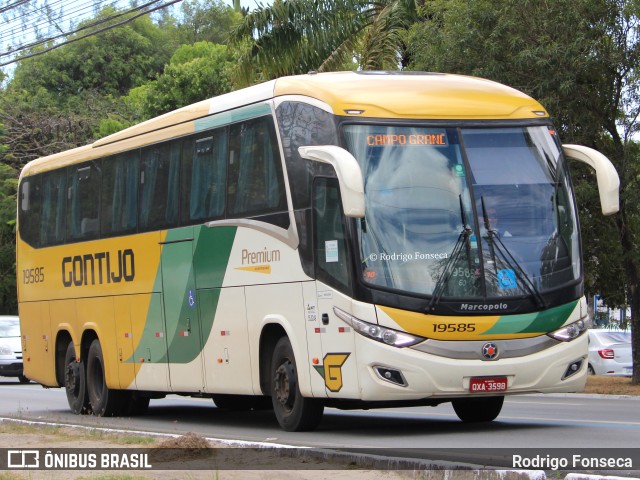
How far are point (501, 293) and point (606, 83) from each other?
1134cm

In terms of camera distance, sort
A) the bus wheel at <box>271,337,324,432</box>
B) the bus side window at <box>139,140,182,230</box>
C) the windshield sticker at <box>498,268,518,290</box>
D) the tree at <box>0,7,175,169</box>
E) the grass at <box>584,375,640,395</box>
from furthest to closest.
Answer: the tree at <box>0,7,175,169</box> < the grass at <box>584,375,640,395</box> < the bus side window at <box>139,140,182,230</box> < the bus wheel at <box>271,337,324,432</box> < the windshield sticker at <box>498,268,518,290</box>

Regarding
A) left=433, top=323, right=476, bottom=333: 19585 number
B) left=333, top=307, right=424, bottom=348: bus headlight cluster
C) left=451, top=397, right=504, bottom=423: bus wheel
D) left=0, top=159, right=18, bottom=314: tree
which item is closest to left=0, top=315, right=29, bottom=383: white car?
left=0, top=159, right=18, bottom=314: tree

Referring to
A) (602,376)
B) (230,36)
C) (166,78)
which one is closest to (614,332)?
(602,376)

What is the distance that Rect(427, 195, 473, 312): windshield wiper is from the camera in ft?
42.3

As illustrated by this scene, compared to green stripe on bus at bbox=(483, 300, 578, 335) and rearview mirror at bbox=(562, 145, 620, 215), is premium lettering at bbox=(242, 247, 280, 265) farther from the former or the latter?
rearview mirror at bbox=(562, 145, 620, 215)

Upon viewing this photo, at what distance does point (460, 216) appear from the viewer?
1321 centimetres

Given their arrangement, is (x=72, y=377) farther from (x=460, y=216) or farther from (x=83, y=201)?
(x=460, y=216)

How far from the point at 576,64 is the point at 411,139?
9.86 m

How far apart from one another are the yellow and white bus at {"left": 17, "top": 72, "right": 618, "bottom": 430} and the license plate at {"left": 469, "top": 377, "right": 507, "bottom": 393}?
0.01 meters

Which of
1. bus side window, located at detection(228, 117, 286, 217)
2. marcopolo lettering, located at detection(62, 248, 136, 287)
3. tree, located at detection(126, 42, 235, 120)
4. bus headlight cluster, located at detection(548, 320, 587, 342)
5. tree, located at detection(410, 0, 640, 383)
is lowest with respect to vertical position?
bus headlight cluster, located at detection(548, 320, 587, 342)

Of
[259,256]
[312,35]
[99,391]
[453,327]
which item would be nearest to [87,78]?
[312,35]

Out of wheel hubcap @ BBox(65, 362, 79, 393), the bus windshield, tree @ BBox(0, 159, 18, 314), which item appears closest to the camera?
the bus windshield

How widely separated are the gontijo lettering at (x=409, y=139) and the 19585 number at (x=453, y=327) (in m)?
1.95

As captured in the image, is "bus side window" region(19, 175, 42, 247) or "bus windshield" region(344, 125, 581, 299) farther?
"bus side window" region(19, 175, 42, 247)
